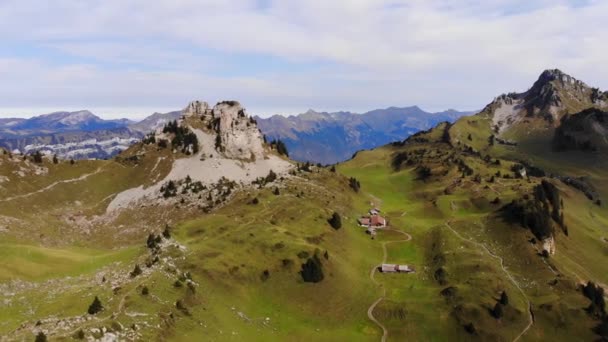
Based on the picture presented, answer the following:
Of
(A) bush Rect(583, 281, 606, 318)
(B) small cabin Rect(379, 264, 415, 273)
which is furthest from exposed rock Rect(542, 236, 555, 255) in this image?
(B) small cabin Rect(379, 264, 415, 273)

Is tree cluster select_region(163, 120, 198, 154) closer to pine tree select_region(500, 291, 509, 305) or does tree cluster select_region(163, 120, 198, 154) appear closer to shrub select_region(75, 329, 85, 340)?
pine tree select_region(500, 291, 509, 305)

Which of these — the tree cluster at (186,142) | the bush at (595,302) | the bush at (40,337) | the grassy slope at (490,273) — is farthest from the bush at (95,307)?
the tree cluster at (186,142)

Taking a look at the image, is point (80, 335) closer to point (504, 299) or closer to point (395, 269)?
point (395, 269)

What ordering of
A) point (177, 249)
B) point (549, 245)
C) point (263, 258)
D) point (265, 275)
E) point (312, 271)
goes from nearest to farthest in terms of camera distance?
point (177, 249) → point (265, 275) → point (312, 271) → point (263, 258) → point (549, 245)

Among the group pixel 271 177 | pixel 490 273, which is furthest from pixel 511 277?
pixel 271 177

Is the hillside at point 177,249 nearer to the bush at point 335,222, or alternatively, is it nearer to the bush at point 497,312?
the bush at point 335,222

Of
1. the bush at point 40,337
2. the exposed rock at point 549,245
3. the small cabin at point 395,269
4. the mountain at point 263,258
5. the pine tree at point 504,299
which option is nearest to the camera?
the bush at point 40,337

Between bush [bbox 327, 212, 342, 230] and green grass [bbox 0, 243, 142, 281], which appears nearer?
green grass [bbox 0, 243, 142, 281]

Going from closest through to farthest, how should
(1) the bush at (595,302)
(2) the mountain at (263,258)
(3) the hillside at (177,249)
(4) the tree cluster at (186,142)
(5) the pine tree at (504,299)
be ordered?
(3) the hillside at (177,249)
(2) the mountain at (263,258)
(1) the bush at (595,302)
(5) the pine tree at (504,299)
(4) the tree cluster at (186,142)
